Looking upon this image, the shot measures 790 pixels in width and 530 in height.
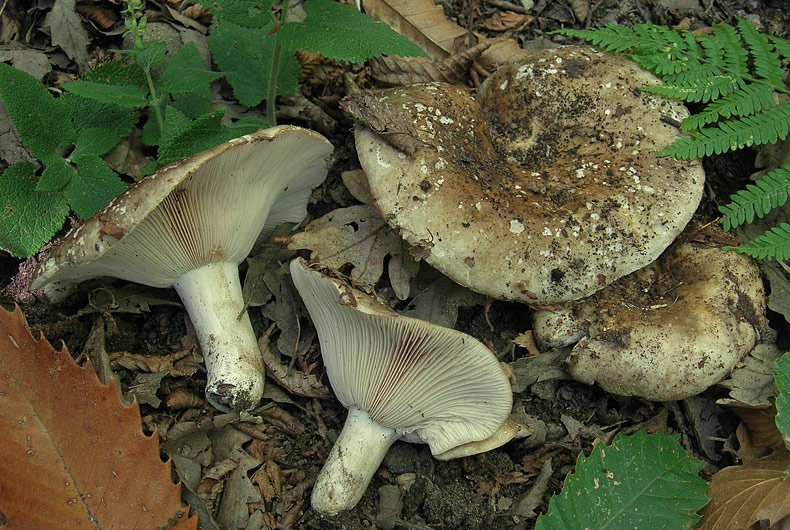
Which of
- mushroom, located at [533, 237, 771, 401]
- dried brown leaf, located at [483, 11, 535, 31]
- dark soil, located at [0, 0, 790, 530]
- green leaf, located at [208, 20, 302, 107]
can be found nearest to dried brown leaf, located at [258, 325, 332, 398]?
dark soil, located at [0, 0, 790, 530]

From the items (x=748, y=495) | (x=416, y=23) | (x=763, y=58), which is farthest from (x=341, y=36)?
(x=748, y=495)

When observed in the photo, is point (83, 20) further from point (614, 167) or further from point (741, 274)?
point (741, 274)

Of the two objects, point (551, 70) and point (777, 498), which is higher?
point (551, 70)

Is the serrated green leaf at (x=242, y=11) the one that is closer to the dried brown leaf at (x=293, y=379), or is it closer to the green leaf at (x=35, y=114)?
the green leaf at (x=35, y=114)

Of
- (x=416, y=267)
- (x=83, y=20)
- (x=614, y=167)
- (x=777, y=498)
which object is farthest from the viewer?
(x=83, y=20)

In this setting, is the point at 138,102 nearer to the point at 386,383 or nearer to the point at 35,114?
the point at 35,114

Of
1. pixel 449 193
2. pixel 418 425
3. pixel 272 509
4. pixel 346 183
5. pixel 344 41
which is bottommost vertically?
pixel 272 509

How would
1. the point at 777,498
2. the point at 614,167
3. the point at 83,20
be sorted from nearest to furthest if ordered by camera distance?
the point at 777,498, the point at 614,167, the point at 83,20

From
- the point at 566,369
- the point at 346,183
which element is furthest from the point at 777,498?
the point at 346,183
